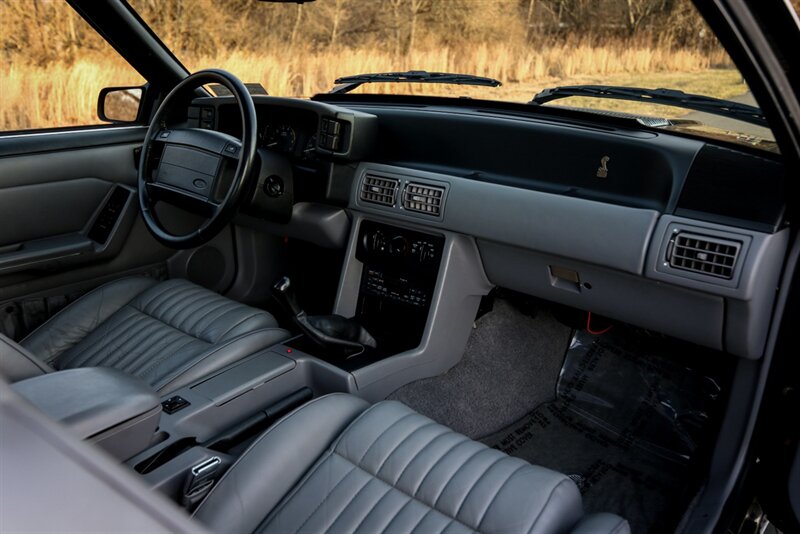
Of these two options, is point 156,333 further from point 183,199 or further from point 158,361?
point 183,199

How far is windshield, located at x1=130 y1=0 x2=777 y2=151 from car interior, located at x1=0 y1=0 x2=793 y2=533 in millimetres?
83

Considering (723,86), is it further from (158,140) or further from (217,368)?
(158,140)

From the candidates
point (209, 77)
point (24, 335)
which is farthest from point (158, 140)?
point (24, 335)

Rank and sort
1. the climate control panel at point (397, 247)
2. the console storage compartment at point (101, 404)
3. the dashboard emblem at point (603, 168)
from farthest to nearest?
the climate control panel at point (397, 247) → the dashboard emblem at point (603, 168) → the console storage compartment at point (101, 404)

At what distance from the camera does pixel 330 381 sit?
99.4 inches

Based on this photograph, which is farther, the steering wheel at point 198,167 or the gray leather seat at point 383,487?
the steering wheel at point 198,167

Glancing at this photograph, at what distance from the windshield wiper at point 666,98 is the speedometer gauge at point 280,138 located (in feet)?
3.18

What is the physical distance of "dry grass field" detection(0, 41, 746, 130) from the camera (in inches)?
88.0

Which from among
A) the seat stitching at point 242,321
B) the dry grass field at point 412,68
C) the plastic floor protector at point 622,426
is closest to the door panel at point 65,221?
the dry grass field at point 412,68

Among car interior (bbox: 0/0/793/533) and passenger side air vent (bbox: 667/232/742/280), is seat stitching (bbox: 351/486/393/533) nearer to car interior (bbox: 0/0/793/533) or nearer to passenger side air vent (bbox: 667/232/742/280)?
car interior (bbox: 0/0/793/533)

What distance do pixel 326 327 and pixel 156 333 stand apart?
58 cm

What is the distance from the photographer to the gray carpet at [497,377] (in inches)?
111

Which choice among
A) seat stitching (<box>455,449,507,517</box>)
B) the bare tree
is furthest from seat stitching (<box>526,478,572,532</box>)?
the bare tree

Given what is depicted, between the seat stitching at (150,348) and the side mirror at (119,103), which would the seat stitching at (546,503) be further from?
the side mirror at (119,103)
